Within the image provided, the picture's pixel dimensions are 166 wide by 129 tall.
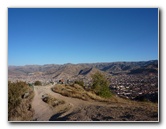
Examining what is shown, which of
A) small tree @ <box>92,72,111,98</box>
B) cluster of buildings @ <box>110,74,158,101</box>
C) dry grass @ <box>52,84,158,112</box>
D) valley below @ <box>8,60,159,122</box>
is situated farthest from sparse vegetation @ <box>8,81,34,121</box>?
cluster of buildings @ <box>110,74,158,101</box>

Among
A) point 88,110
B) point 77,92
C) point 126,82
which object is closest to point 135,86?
point 126,82

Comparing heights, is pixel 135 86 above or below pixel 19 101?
above

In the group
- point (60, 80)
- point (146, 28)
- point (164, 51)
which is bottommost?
point (60, 80)

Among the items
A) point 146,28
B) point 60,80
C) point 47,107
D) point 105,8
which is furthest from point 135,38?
point 47,107

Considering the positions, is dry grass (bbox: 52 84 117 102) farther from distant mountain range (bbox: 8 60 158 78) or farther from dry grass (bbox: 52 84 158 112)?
distant mountain range (bbox: 8 60 158 78)

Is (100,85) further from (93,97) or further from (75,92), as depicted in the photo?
(75,92)

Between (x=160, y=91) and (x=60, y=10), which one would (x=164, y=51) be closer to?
(x=160, y=91)
